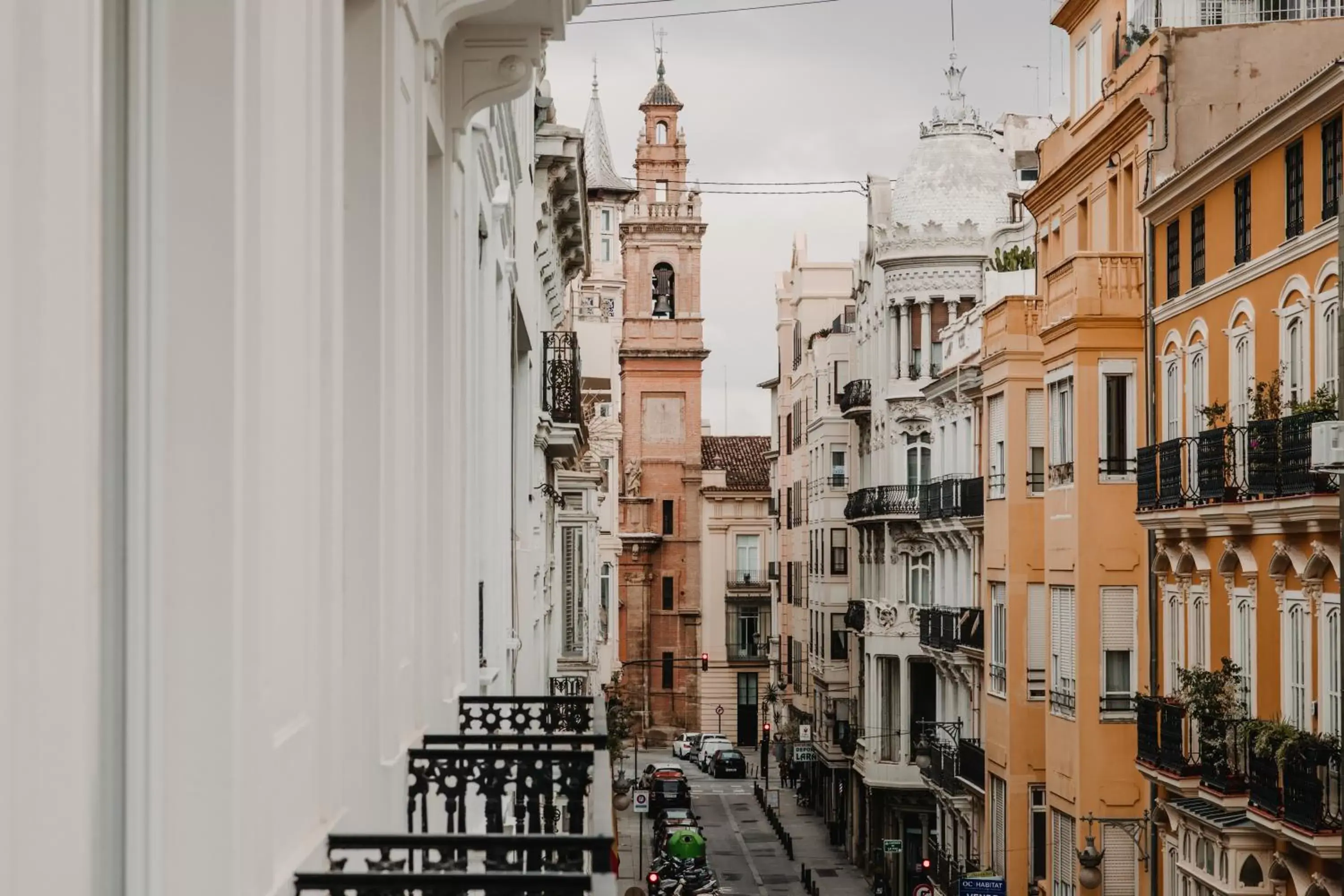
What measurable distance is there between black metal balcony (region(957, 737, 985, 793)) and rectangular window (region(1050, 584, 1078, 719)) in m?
5.61

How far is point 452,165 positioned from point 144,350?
641 cm

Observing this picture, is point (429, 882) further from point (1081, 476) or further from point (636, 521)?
point (636, 521)

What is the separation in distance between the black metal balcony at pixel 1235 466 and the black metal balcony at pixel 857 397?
28.7 meters

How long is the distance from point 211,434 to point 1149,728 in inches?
928

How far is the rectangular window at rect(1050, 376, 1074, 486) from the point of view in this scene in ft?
98.9

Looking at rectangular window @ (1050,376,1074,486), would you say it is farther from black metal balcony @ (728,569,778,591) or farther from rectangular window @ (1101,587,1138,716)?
black metal balcony @ (728,569,778,591)

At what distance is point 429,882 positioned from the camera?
17.8ft

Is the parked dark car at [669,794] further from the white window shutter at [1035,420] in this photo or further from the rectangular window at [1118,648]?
the rectangular window at [1118,648]

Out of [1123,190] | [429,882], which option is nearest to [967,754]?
[1123,190]

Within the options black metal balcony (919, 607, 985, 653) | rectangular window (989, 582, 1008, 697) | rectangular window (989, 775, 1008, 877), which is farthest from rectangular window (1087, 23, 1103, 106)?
rectangular window (989, 775, 1008, 877)

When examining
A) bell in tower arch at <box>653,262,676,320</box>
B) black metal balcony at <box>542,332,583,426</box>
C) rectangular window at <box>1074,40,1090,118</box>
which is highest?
bell in tower arch at <box>653,262,676,320</box>

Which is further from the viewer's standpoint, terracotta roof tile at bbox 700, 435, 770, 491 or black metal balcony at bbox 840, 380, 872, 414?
terracotta roof tile at bbox 700, 435, 770, 491

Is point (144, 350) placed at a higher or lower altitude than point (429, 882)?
higher

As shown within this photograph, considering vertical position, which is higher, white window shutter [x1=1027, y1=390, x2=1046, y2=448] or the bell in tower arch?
the bell in tower arch
